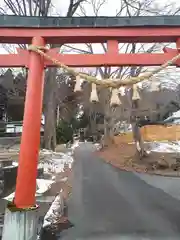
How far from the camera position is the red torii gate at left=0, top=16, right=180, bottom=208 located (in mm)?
5500

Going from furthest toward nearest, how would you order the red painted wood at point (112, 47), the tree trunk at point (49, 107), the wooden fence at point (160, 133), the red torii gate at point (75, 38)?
the wooden fence at point (160, 133) < the tree trunk at point (49, 107) < the red painted wood at point (112, 47) < the red torii gate at point (75, 38)

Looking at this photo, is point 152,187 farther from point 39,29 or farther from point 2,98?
point 2,98

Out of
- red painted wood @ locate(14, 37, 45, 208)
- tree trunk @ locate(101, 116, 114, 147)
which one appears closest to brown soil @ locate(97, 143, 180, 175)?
red painted wood @ locate(14, 37, 45, 208)

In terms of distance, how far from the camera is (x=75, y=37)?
18.8 feet

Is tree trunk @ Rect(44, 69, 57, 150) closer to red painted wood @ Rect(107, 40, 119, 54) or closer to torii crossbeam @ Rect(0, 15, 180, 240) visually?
torii crossbeam @ Rect(0, 15, 180, 240)

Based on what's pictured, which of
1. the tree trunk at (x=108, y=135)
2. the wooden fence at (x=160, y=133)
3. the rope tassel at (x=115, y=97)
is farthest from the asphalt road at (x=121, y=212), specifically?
the tree trunk at (x=108, y=135)

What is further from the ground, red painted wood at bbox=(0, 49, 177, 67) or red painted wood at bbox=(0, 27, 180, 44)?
red painted wood at bbox=(0, 27, 180, 44)

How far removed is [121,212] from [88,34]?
14.8 feet

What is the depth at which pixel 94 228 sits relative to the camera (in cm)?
646

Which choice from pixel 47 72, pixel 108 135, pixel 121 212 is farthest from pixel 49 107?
pixel 121 212

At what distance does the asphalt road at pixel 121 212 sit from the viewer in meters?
Answer: 6.16

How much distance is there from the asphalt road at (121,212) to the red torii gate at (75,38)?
7.55ft

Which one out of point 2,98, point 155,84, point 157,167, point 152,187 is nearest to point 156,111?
point 2,98

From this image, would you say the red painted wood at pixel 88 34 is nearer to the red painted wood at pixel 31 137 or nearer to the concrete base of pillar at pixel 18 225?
the red painted wood at pixel 31 137
